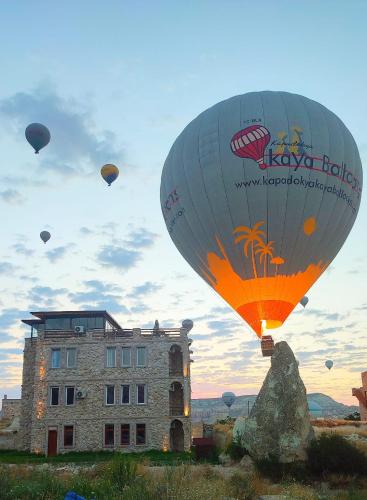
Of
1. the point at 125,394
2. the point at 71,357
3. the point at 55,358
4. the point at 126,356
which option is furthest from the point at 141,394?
the point at 55,358

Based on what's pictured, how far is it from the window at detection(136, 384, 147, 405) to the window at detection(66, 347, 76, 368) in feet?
17.0

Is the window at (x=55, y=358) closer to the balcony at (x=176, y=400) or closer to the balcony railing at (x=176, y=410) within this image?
the balcony at (x=176, y=400)

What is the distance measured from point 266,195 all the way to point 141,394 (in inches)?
942

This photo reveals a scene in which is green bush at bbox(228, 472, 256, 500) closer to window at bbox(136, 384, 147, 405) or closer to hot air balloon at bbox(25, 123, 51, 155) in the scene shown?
window at bbox(136, 384, 147, 405)

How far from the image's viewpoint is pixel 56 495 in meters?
14.3

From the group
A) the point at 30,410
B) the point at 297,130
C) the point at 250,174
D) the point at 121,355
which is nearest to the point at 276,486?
the point at 250,174

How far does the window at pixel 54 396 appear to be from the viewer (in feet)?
133

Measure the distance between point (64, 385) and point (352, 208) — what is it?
2632 centimetres

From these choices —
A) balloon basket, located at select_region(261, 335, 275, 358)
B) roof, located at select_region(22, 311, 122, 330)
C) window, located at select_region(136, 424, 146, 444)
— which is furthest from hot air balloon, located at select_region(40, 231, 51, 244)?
balloon basket, located at select_region(261, 335, 275, 358)

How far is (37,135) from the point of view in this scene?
106 ft

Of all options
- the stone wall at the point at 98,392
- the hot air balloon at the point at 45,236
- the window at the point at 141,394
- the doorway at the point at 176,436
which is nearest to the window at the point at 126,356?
the stone wall at the point at 98,392

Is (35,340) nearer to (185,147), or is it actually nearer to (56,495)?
(185,147)

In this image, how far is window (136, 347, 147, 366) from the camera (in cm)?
4125

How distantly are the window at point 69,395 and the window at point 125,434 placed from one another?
422 cm
